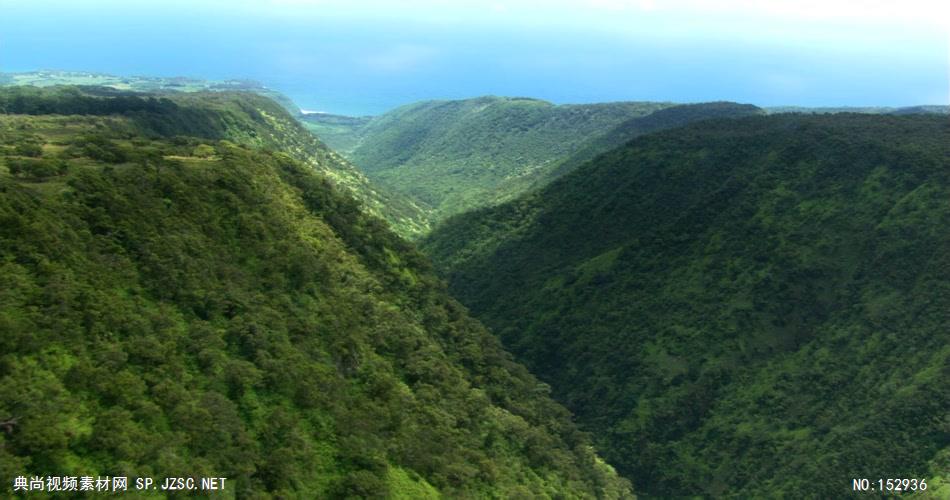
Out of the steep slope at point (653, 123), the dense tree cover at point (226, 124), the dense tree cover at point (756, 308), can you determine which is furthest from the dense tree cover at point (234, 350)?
the steep slope at point (653, 123)

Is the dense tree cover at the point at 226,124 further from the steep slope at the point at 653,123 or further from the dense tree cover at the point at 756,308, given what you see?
the steep slope at the point at 653,123

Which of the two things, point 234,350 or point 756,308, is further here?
point 756,308

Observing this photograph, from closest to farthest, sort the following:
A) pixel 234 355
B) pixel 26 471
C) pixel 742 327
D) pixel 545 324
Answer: pixel 26 471, pixel 234 355, pixel 742 327, pixel 545 324

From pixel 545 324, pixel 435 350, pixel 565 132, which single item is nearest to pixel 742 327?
pixel 545 324

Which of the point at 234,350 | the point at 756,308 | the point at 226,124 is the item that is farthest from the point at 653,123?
the point at 234,350

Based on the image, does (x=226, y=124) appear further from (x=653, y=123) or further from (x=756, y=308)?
(x=653, y=123)

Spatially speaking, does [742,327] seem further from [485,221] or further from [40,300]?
[40,300]
